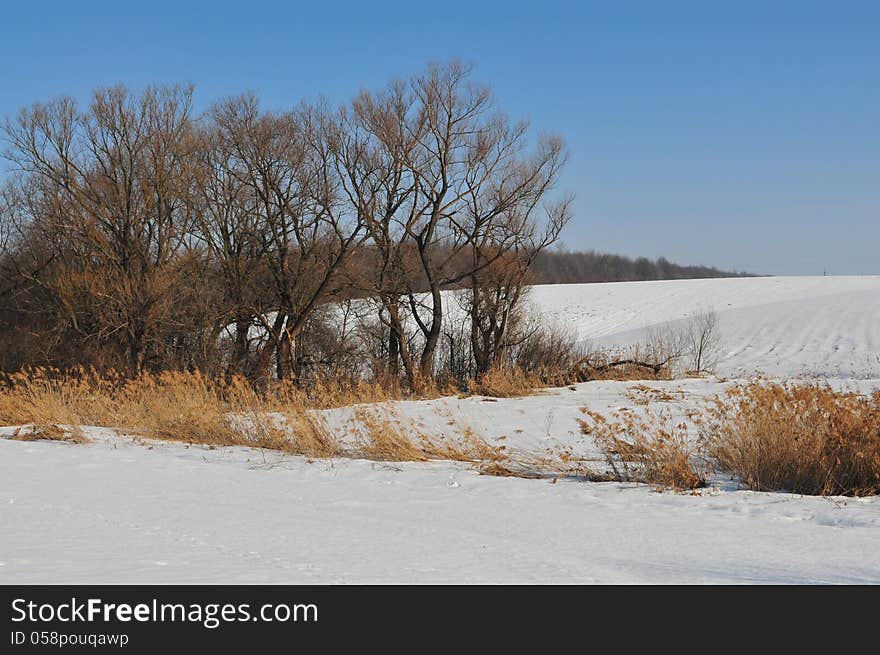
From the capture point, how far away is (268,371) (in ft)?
94.5

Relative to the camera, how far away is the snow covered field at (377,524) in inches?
222

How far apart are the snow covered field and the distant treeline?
102 meters

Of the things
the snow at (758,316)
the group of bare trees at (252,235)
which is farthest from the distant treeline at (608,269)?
the group of bare trees at (252,235)

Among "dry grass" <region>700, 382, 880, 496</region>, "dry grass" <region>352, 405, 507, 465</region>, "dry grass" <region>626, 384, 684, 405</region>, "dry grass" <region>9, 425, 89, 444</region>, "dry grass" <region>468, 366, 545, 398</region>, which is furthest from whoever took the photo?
"dry grass" <region>468, 366, 545, 398</region>

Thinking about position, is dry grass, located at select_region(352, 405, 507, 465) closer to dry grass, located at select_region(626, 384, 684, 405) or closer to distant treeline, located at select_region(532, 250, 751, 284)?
dry grass, located at select_region(626, 384, 684, 405)

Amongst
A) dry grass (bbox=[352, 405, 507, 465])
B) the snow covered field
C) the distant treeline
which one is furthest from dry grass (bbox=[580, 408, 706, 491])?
the distant treeline

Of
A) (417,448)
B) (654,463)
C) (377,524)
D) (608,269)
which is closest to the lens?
(377,524)

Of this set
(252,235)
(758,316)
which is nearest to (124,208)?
(252,235)

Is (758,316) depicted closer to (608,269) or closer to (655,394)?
(655,394)

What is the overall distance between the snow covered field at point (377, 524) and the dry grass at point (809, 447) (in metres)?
0.44

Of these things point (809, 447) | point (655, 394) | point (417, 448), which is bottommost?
point (655, 394)

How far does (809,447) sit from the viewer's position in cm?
870

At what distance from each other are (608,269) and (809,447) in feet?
396

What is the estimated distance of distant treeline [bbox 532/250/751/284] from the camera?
118 m
